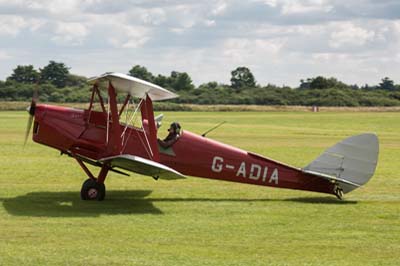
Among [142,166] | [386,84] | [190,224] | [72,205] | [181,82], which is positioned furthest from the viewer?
[386,84]

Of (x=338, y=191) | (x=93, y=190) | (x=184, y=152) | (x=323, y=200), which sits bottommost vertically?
(x=93, y=190)

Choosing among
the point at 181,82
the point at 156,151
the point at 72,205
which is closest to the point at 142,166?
the point at 156,151

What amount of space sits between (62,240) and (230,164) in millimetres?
4718

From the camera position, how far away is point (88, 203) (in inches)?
489

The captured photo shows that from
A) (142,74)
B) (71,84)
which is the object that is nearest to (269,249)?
(71,84)

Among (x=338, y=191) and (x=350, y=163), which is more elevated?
(x=350, y=163)

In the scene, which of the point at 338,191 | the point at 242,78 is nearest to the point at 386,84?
the point at 242,78

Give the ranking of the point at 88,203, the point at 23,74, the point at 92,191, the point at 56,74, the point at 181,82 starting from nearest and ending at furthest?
the point at 88,203 < the point at 92,191 < the point at 56,74 < the point at 23,74 < the point at 181,82

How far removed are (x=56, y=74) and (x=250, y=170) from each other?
2517 inches

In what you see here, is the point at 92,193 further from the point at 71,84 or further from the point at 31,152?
the point at 71,84

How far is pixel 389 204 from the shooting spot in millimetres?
12812

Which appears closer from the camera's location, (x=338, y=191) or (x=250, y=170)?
(x=338, y=191)

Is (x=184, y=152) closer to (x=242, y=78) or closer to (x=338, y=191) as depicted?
(x=338, y=191)


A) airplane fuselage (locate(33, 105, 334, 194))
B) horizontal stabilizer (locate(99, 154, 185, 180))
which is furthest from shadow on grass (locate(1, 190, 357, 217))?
horizontal stabilizer (locate(99, 154, 185, 180))
